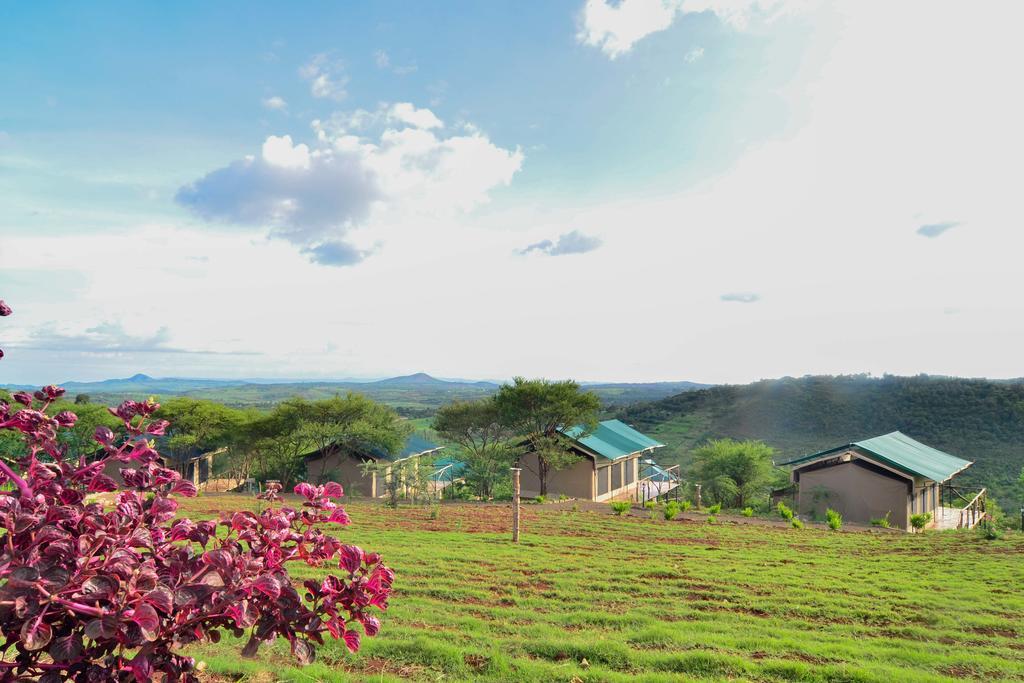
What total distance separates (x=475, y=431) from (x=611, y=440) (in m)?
8.83

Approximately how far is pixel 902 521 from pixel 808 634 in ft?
71.5

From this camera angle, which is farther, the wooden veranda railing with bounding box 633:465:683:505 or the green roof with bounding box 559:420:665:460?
the wooden veranda railing with bounding box 633:465:683:505

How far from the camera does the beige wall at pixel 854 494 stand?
24.5 m

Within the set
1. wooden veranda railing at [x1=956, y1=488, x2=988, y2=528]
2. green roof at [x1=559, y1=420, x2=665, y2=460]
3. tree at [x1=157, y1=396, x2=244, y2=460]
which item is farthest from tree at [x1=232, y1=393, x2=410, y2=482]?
wooden veranda railing at [x1=956, y1=488, x2=988, y2=528]

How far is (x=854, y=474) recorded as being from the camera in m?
25.5

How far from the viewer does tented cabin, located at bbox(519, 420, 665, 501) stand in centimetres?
3184

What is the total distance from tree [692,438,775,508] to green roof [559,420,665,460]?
5171mm

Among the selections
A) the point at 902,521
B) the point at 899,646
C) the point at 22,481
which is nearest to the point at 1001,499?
the point at 902,521

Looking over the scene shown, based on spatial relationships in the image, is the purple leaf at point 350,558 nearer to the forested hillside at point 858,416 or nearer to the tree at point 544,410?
the tree at point 544,410

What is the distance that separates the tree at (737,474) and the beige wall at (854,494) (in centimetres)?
364

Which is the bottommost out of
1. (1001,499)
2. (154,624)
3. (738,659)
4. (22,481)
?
(1001,499)

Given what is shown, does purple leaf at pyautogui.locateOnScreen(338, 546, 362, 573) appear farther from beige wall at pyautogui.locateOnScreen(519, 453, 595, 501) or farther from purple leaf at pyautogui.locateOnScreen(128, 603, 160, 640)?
beige wall at pyautogui.locateOnScreen(519, 453, 595, 501)

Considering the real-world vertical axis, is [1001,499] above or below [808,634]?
below

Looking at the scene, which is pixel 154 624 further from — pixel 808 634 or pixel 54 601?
pixel 808 634
